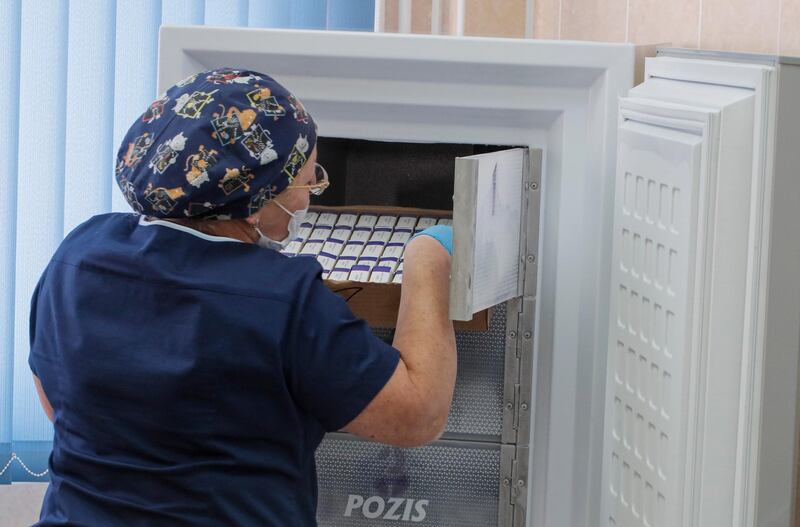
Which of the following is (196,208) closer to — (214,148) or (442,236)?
(214,148)

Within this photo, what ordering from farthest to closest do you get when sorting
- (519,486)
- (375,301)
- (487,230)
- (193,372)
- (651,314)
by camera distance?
(519,486) → (375,301) → (487,230) → (651,314) → (193,372)

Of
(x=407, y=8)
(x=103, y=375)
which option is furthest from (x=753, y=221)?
(x=407, y=8)

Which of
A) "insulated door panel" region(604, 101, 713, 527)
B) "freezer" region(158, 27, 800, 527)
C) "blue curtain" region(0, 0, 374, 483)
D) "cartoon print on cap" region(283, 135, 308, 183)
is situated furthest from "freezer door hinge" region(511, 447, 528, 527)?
"blue curtain" region(0, 0, 374, 483)

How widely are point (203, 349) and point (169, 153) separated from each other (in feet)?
0.66

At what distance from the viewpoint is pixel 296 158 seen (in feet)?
3.60

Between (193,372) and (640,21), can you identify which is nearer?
(193,372)

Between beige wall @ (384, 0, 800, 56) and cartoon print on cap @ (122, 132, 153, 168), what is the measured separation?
0.67 metres

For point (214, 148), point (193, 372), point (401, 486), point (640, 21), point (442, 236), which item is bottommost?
point (401, 486)

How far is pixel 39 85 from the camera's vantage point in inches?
96.0

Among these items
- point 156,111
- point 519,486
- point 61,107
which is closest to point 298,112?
point 156,111

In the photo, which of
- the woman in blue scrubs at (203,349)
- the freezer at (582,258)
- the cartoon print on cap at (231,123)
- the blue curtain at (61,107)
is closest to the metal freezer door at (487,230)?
the freezer at (582,258)

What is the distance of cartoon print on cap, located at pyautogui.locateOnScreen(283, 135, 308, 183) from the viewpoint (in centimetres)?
109

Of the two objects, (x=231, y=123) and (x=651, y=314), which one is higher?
(x=231, y=123)

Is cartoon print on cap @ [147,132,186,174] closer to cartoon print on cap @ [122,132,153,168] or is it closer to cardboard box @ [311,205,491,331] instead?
cartoon print on cap @ [122,132,153,168]
